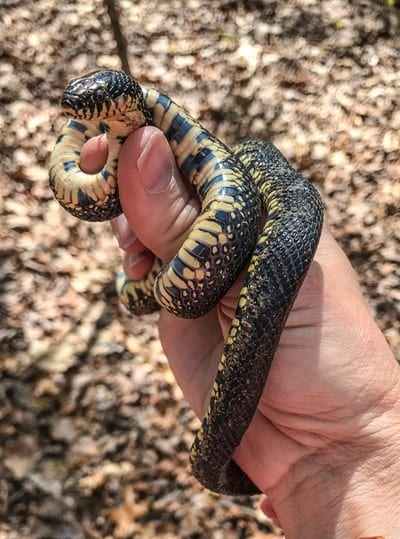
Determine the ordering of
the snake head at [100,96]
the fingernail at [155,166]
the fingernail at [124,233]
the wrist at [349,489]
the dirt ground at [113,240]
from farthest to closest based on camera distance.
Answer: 1. the dirt ground at [113,240]
2. the fingernail at [124,233]
3. the wrist at [349,489]
4. the fingernail at [155,166]
5. the snake head at [100,96]

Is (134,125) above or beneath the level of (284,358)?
above

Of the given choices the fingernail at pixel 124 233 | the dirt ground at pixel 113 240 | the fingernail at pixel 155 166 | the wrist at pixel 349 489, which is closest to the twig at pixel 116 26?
the fingernail at pixel 124 233

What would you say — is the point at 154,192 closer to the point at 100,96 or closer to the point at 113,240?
the point at 100,96

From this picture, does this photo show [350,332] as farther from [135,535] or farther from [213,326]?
[135,535]

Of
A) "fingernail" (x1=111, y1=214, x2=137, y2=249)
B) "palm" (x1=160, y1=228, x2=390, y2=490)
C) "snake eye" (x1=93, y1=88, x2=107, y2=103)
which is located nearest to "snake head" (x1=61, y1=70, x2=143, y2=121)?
"snake eye" (x1=93, y1=88, x2=107, y2=103)

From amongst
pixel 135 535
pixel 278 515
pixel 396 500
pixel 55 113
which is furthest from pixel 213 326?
pixel 55 113

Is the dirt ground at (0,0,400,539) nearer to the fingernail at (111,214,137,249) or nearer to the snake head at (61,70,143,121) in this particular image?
the fingernail at (111,214,137,249)

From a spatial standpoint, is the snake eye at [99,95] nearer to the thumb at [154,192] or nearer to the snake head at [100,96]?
the snake head at [100,96]
